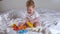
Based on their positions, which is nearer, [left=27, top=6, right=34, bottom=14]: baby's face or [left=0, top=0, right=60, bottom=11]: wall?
[left=27, top=6, right=34, bottom=14]: baby's face

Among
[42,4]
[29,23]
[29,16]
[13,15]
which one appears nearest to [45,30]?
[29,23]

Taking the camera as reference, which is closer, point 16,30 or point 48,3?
point 16,30

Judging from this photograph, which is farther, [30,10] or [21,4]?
[21,4]

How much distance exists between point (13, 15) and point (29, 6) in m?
0.52

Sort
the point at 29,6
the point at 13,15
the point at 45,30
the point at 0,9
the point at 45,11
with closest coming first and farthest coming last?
Result: the point at 45,30 < the point at 29,6 < the point at 13,15 < the point at 45,11 < the point at 0,9

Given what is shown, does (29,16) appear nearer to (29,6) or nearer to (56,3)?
(29,6)

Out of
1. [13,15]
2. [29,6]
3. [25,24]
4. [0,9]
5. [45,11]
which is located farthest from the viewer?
[0,9]

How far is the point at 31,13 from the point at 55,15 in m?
0.64

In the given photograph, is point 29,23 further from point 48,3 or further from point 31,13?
point 48,3

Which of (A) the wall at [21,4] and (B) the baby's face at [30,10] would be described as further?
(A) the wall at [21,4]

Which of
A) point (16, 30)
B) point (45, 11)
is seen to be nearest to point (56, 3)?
point (45, 11)

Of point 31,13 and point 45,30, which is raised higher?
point 31,13

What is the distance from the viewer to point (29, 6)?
1.91m

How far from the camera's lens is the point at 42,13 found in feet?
8.19
